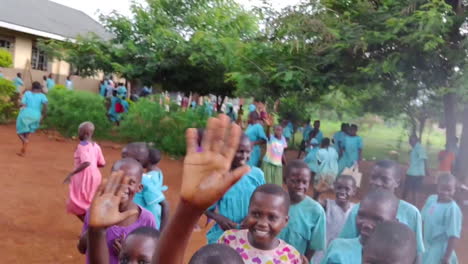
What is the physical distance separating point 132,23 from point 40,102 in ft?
14.0

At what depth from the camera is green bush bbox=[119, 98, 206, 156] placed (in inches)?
468

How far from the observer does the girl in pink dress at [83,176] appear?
4688 millimetres

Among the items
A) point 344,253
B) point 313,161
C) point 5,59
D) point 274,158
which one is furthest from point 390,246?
point 5,59

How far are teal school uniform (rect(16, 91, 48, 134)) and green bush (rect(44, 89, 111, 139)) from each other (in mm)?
3485

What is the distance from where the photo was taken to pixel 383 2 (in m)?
6.91

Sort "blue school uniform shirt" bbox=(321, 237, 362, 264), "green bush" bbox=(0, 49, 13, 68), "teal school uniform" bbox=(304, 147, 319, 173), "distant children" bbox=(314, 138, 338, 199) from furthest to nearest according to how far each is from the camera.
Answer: "green bush" bbox=(0, 49, 13, 68), "teal school uniform" bbox=(304, 147, 319, 173), "distant children" bbox=(314, 138, 338, 199), "blue school uniform shirt" bbox=(321, 237, 362, 264)

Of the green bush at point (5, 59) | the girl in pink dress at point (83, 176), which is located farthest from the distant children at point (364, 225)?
the green bush at point (5, 59)

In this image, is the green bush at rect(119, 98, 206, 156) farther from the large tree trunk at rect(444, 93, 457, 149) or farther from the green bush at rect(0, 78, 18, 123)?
the large tree trunk at rect(444, 93, 457, 149)

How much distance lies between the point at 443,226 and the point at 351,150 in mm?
4495

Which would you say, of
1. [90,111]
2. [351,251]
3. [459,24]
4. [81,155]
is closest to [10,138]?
[90,111]

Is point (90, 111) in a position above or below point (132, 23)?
below

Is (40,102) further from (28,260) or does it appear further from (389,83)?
(389,83)

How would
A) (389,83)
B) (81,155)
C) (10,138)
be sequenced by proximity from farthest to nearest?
(10,138) < (389,83) < (81,155)

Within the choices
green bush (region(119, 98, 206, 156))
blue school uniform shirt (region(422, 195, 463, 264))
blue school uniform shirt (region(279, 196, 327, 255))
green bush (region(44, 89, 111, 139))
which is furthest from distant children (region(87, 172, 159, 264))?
green bush (region(44, 89, 111, 139))
